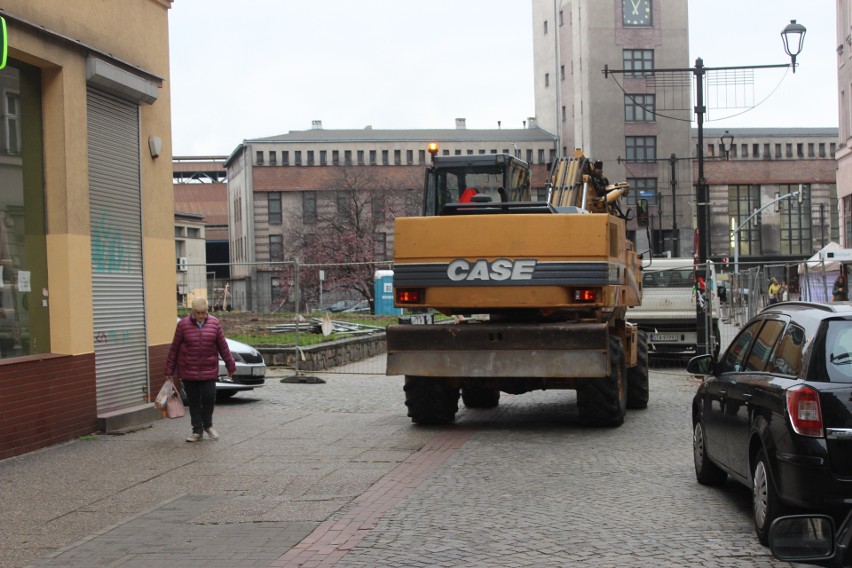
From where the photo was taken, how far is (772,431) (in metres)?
Answer: 6.75

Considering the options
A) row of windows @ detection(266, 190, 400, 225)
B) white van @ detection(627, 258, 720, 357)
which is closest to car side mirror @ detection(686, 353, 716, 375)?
white van @ detection(627, 258, 720, 357)

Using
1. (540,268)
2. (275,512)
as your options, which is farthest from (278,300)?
(275,512)

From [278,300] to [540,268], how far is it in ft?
38.4

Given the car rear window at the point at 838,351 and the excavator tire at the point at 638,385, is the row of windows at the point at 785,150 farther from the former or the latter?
the car rear window at the point at 838,351

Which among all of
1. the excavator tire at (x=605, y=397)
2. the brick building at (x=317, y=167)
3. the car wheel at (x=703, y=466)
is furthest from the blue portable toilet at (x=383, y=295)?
the car wheel at (x=703, y=466)

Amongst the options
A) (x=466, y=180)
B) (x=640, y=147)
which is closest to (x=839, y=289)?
(x=466, y=180)

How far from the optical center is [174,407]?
1282 centimetres

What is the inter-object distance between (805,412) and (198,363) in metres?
7.94

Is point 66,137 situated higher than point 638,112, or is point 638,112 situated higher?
point 638,112

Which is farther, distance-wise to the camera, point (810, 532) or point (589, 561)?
point (589, 561)

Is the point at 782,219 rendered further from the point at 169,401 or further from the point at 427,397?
the point at 169,401

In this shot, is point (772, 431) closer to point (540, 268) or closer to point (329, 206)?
point (540, 268)

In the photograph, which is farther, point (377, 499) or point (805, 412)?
point (377, 499)

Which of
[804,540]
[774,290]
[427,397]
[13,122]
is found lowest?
[427,397]
